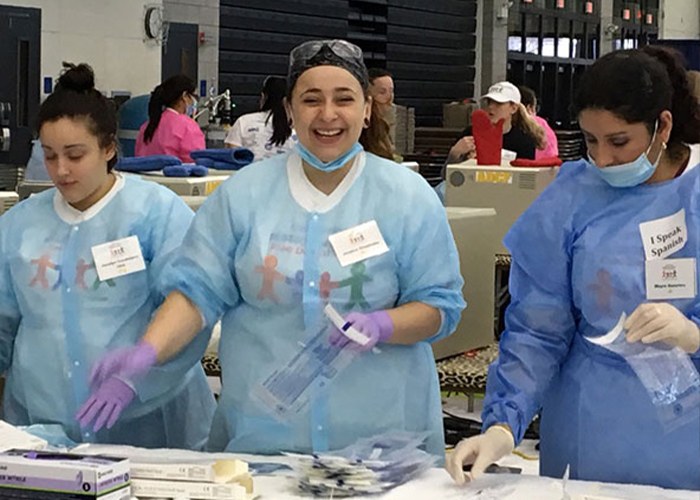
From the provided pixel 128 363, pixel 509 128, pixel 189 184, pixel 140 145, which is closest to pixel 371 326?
pixel 128 363

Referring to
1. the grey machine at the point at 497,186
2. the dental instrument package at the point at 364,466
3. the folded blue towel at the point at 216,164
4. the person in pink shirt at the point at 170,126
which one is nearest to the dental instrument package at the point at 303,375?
the dental instrument package at the point at 364,466

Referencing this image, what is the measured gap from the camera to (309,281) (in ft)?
7.31

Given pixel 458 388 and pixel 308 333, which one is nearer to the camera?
pixel 308 333

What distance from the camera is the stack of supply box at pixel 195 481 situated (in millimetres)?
1910

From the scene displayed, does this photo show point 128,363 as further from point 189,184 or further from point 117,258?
point 189,184

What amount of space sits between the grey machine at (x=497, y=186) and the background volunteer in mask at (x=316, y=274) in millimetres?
2298

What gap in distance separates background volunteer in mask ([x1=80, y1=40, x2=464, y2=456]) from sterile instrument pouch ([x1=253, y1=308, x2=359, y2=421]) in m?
0.01

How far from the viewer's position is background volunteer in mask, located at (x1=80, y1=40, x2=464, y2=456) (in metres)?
2.24

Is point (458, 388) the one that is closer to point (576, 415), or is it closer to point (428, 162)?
point (576, 415)

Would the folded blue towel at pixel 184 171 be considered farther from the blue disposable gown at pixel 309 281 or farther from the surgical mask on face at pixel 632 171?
the surgical mask on face at pixel 632 171

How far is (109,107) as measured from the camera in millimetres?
2623

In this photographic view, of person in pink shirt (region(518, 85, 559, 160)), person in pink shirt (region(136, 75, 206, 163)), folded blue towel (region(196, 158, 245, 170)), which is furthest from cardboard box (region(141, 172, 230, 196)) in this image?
person in pink shirt (region(136, 75, 206, 163))

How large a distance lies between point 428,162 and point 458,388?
609 cm

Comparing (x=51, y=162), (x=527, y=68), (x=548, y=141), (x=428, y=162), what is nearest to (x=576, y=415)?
(x=51, y=162)
